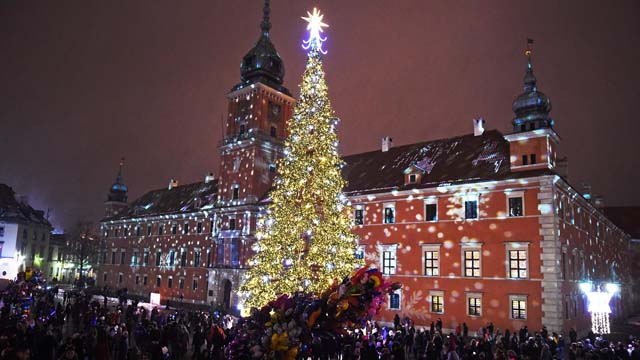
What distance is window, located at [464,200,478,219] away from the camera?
3080 centimetres

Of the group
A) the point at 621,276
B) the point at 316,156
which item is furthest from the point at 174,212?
the point at 621,276

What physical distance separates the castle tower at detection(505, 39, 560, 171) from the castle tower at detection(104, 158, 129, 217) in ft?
205

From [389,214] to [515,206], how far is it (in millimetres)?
9281

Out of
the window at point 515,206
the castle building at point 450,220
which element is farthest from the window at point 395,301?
the window at point 515,206

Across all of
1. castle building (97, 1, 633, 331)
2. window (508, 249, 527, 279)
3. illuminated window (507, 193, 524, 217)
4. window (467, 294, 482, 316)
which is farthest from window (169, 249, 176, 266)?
illuminated window (507, 193, 524, 217)

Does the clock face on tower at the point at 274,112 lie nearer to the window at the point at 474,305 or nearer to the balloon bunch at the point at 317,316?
the window at the point at 474,305

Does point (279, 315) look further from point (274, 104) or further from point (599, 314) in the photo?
point (274, 104)

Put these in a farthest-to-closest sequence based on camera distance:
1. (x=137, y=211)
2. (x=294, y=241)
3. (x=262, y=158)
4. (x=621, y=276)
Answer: (x=137, y=211) < (x=621, y=276) < (x=262, y=158) < (x=294, y=241)

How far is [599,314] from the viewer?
3409 centimetres

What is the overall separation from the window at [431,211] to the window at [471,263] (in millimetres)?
3321

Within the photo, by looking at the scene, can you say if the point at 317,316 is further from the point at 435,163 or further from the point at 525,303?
the point at 435,163

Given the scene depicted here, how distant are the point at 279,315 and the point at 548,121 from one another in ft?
87.1

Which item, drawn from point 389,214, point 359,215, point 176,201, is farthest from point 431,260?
point 176,201

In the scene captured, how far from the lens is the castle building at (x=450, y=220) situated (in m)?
28.2
